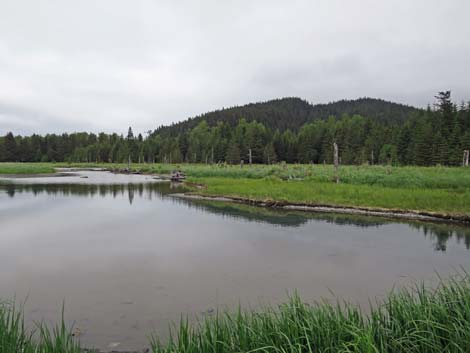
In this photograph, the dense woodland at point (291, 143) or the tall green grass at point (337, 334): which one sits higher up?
the dense woodland at point (291, 143)

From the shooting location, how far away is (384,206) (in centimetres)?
1659

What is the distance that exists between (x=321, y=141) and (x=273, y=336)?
77620 mm

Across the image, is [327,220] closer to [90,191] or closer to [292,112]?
[90,191]

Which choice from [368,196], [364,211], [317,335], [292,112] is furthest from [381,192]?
[292,112]

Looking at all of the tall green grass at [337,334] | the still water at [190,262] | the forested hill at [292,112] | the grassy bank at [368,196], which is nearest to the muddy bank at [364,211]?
the grassy bank at [368,196]

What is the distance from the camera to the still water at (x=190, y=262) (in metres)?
6.39

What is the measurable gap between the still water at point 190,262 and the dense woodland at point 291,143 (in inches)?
1576

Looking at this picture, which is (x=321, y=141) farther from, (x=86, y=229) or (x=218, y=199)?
(x=86, y=229)

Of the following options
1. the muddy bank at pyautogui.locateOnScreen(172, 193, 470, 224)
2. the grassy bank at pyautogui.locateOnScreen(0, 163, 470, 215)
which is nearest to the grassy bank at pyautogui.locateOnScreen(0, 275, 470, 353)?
the muddy bank at pyautogui.locateOnScreen(172, 193, 470, 224)

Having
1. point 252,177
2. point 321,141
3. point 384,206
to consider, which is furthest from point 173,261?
point 321,141

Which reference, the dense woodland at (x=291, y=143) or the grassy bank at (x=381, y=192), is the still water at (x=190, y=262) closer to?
the grassy bank at (x=381, y=192)

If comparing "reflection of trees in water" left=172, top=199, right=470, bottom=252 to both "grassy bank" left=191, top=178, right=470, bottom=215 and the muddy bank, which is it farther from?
"grassy bank" left=191, top=178, right=470, bottom=215

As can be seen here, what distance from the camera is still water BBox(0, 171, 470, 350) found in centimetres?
639

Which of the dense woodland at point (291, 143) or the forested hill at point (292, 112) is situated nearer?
the dense woodland at point (291, 143)
